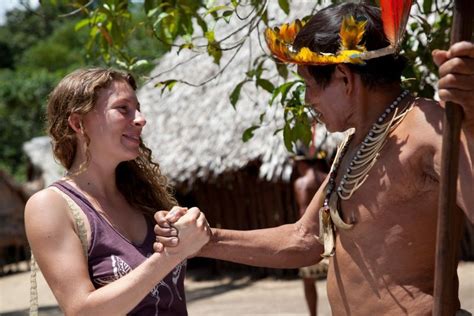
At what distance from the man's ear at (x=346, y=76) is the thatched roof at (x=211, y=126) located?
7567 millimetres

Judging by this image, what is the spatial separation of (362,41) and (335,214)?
0.54m

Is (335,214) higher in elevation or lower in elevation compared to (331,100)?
lower

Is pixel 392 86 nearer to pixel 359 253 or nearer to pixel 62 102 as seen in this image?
pixel 359 253

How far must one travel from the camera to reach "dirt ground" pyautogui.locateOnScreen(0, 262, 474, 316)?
9781mm

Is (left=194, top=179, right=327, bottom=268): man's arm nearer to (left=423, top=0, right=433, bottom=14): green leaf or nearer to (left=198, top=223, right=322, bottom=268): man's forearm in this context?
(left=198, top=223, right=322, bottom=268): man's forearm

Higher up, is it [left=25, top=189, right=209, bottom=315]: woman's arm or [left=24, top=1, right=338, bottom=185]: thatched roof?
[left=25, top=189, right=209, bottom=315]: woman's arm

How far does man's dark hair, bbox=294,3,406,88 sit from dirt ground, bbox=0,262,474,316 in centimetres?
610

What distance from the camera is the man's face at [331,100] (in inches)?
104

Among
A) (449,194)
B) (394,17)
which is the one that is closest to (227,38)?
(394,17)

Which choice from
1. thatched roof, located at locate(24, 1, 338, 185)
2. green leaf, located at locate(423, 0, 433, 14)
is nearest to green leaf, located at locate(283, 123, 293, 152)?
green leaf, located at locate(423, 0, 433, 14)

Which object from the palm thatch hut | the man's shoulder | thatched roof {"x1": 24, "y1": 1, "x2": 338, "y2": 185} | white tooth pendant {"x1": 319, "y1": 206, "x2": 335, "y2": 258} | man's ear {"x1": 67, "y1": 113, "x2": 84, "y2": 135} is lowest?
the palm thatch hut

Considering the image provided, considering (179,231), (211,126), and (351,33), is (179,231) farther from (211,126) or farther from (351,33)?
(211,126)

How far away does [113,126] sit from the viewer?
9.29 ft

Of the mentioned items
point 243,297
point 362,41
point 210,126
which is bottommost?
point 243,297
